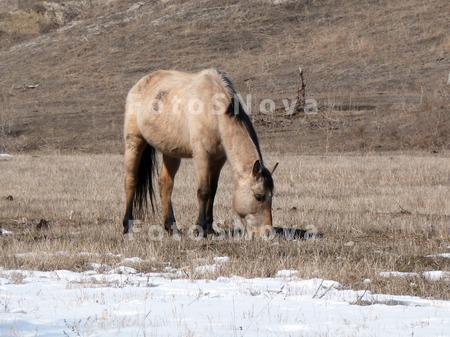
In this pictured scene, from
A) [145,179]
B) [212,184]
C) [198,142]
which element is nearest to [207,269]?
[198,142]

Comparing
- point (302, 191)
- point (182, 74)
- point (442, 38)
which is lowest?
point (302, 191)

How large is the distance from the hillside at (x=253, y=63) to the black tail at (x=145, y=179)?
14.8 m

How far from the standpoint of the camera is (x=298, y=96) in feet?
108

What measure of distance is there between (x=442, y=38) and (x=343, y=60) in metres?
4.37

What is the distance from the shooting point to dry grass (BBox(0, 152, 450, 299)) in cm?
862

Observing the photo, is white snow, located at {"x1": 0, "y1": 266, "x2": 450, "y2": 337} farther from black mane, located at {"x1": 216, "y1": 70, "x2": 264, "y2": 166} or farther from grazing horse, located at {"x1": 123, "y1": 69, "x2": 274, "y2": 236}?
black mane, located at {"x1": 216, "y1": 70, "x2": 264, "y2": 166}

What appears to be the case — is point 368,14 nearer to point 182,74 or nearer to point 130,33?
point 130,33

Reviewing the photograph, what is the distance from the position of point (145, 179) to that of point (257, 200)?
10.2ft

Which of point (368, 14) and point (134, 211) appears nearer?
point (134, 211)

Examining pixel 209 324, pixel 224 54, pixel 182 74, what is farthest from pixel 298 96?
pixel 209 324

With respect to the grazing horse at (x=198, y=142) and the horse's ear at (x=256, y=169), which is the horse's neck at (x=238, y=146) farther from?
the horse's ear at (x=256, y=169)

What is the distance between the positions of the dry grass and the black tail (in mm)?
386

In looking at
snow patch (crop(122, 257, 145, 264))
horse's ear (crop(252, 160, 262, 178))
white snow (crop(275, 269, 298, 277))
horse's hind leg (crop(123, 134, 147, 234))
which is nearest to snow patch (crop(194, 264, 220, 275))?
white snow (crop(275, 269, 298, 277))

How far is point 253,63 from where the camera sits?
136 feet
